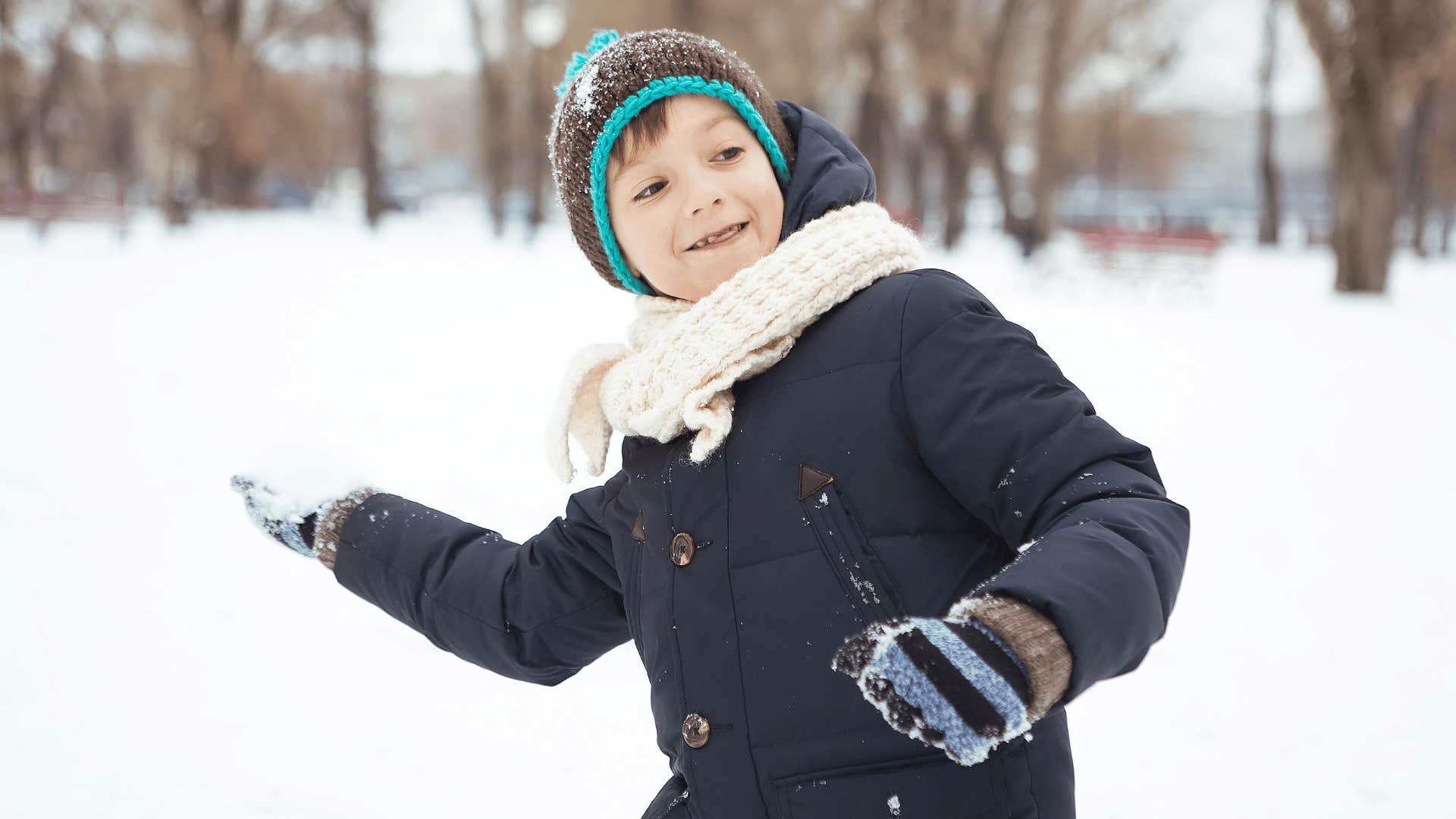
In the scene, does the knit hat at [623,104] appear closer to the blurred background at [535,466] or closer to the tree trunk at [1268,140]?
the blurred background at [535,466]

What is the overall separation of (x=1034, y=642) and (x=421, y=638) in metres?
2.77

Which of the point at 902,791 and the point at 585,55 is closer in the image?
the point at 902,791

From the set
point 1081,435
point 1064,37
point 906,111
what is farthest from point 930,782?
point 906,111

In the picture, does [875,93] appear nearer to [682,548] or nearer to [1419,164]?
[1419,164]

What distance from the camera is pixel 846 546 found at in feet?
4.25

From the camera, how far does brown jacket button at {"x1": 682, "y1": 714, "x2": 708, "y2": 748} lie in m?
1.36

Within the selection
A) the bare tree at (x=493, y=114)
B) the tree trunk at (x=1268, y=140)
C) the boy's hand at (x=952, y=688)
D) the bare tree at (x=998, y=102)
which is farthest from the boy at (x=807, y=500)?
the tree trunk at (x=1268, y=140)

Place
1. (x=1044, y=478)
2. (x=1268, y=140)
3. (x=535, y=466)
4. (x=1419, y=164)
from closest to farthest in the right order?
1. (x=1044, y=478)
2. (x=535, y=466)
3. (x=1419, y=164)
4. (x=1268, y=140)

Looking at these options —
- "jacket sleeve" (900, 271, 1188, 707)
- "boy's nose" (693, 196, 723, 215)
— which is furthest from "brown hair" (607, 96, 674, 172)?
"jacket sleeve" (900, 271, 1188, 707)

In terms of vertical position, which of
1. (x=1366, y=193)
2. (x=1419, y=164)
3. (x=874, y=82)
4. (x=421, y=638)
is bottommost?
(x=421, y=638)

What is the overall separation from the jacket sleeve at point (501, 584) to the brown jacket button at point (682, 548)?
306mm

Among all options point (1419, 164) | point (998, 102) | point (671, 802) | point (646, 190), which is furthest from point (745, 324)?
point (1419, 164)

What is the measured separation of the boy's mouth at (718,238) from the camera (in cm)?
157

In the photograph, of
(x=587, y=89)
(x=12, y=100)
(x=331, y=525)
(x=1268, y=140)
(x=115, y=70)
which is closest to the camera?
(x=587, y=89)
